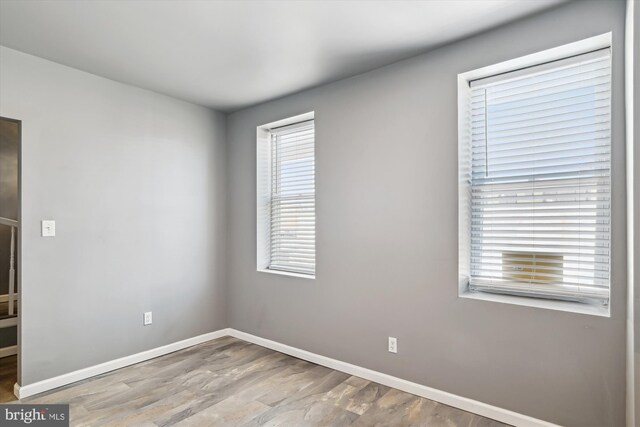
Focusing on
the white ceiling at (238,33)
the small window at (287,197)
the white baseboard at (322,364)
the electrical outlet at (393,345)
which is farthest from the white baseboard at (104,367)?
the white ceiling at (238,33)

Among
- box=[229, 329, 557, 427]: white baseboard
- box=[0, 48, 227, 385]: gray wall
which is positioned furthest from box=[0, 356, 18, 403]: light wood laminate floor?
box=[229, 329, 557, 427]: white baseboard

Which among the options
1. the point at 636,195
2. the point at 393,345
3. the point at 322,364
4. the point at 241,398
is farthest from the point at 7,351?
the point at 636,195

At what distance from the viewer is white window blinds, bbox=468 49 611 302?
6.82 ft

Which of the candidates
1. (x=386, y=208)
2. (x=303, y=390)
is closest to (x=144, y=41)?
(x=386, y=208)

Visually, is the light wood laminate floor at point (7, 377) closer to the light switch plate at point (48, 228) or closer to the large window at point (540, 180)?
the light switch plate at point (48, 228)

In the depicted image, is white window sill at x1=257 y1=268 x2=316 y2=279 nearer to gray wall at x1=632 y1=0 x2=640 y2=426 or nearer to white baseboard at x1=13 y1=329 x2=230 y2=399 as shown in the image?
white baseboard at x1=13 y1=329 x2=230 y2=399

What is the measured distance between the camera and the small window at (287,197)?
11.6ft

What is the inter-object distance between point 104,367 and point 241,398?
1308mm

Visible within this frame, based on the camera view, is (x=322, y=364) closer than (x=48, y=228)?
No

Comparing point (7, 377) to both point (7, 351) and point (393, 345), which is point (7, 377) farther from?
point (393, 345)

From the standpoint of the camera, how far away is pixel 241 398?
8.63 ft

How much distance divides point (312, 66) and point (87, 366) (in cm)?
302

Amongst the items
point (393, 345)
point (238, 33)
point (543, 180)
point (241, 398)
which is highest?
point (238, 33)

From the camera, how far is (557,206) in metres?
2.20
